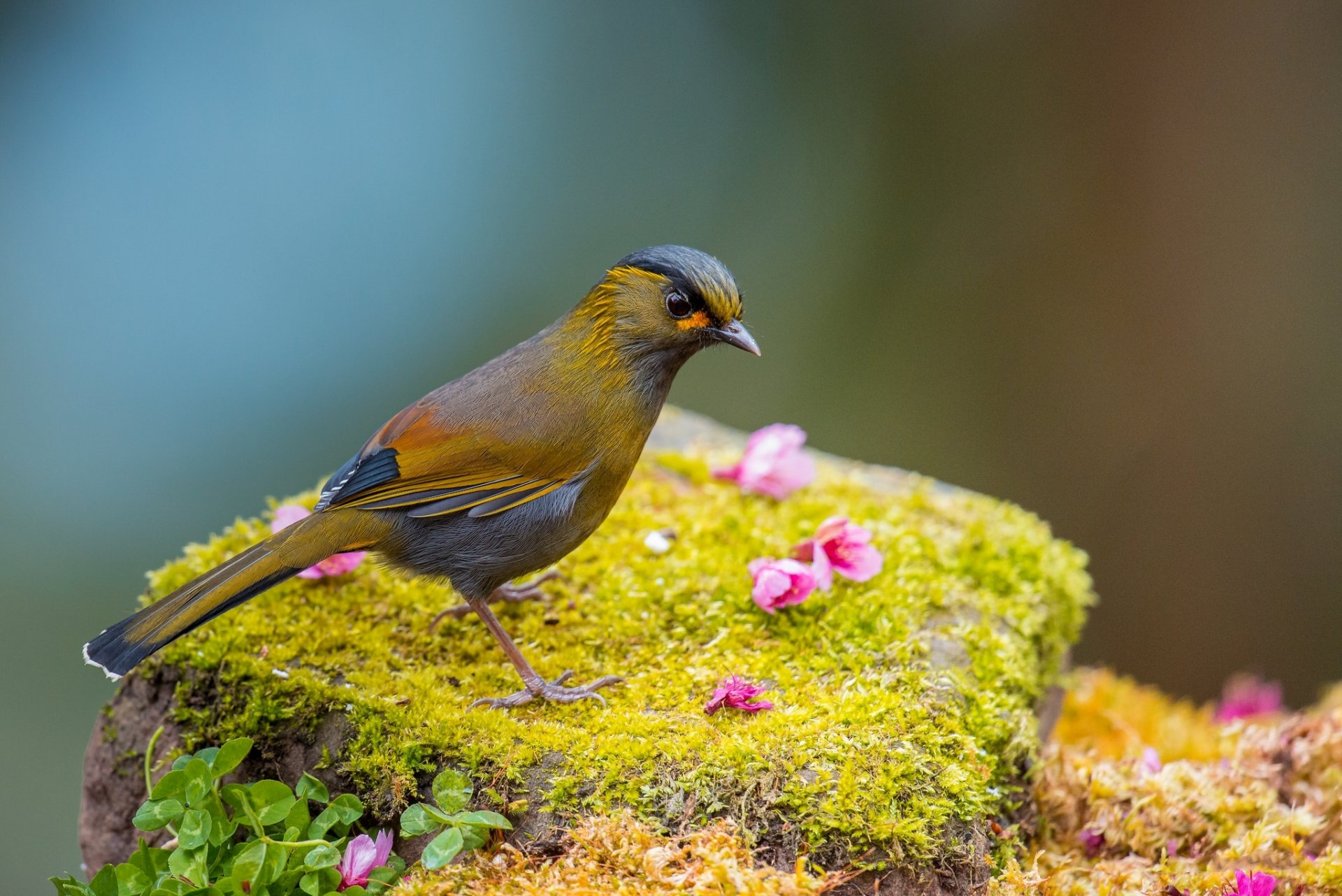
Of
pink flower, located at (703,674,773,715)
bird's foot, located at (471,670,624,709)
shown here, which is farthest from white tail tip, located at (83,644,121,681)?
pink flower, located at (703,674,773,715)

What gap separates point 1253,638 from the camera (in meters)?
8.11

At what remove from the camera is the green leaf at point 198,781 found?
298 centimetres

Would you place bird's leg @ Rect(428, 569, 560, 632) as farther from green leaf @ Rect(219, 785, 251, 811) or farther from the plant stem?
green leaf @ Rect(219, 785, 251, 811)

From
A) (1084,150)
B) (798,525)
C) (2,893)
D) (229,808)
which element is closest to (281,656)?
(229,808)

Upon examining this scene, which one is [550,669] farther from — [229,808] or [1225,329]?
[1225,329]

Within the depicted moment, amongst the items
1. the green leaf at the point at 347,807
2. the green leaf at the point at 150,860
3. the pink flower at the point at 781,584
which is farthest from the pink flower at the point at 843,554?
the green leaf at the point at 150,860

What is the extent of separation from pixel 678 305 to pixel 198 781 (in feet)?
7.08

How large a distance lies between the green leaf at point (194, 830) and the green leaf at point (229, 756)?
0.16m

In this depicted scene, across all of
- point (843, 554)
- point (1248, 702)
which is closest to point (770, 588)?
point (843, 554)

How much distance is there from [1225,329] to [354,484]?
6.91 m

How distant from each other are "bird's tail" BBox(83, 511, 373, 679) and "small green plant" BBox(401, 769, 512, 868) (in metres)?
0.86

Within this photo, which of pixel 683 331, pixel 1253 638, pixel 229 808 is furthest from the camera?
pixel 1253 638

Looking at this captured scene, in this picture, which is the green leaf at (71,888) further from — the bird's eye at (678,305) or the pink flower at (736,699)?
the bird's eye at (678,305)

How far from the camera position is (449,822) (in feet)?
9.45
